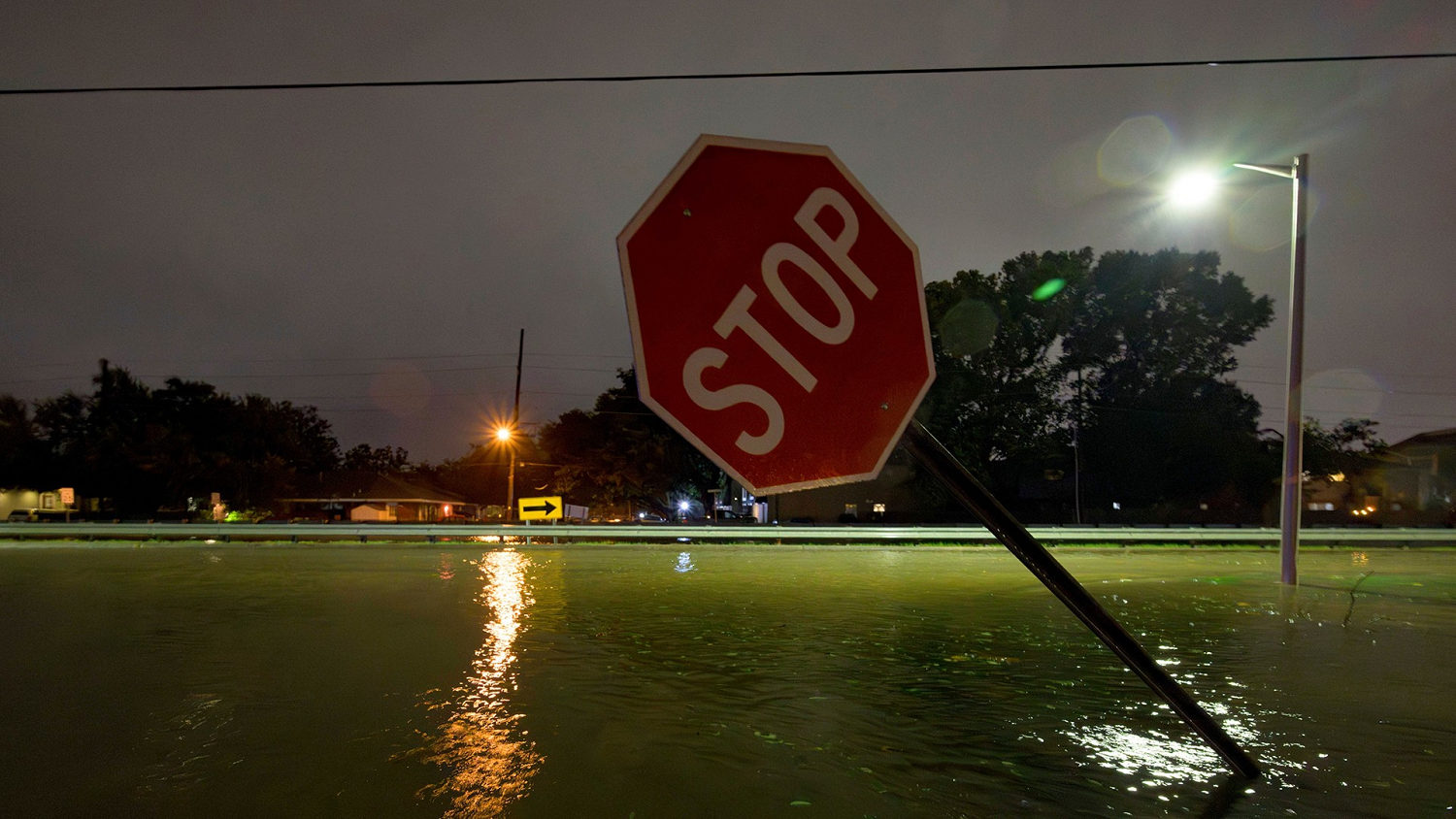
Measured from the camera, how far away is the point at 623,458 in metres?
59.7

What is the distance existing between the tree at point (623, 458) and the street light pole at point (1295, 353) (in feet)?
139

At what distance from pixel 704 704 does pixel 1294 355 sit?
1327cm

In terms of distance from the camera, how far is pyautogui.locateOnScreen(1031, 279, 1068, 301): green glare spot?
179ft

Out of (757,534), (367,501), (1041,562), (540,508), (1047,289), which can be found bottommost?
(367,501)

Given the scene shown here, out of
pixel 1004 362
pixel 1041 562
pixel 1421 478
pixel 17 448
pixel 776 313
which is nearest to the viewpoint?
pixel 776 313

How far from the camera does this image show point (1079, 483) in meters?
55.8

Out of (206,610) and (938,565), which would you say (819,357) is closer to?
(206,610)

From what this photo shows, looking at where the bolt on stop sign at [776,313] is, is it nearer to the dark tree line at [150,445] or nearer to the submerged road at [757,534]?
the submerged road at [757,534]

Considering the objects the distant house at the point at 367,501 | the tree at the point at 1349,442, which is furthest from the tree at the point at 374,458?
the tree at the point at 1349,442

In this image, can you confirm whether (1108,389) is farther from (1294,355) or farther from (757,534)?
(1294,355)

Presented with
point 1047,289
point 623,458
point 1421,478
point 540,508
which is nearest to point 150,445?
point 623,458

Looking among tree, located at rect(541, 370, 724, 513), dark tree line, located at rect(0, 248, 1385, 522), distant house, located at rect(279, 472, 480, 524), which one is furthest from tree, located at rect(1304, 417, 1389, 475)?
distant house, located at rect(279, 472, 480, 524)

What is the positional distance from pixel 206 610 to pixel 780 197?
40.0ft

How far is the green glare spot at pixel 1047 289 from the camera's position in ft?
179
